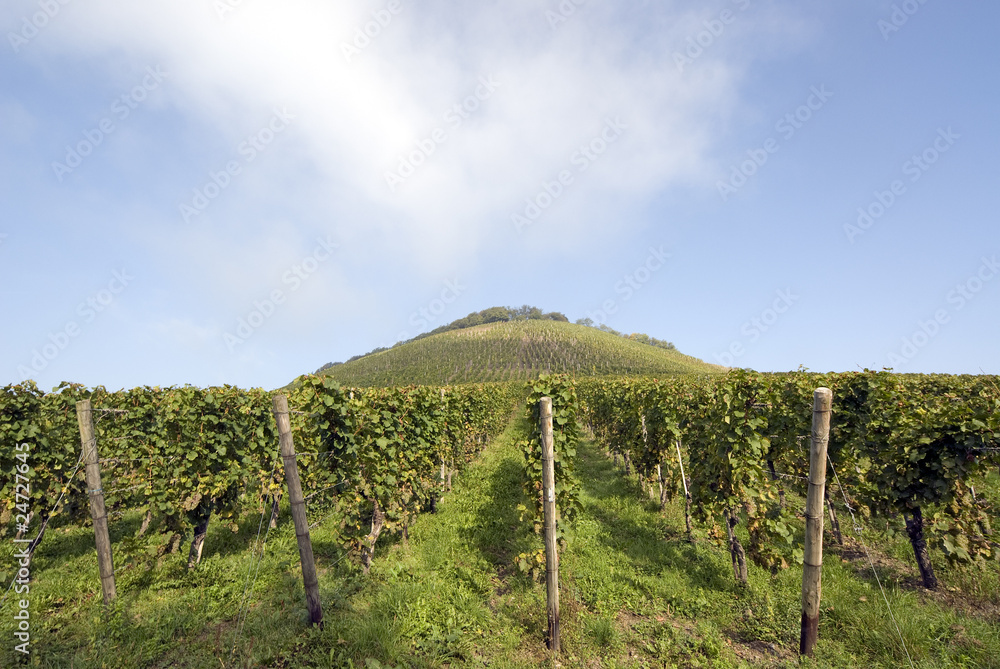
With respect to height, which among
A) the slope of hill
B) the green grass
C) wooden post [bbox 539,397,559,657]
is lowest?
the green grass

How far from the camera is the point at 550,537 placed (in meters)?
5.06

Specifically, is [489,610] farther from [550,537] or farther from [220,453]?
[220,453]

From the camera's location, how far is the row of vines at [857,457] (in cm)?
542

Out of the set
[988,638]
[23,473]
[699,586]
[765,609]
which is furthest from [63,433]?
[988,638]

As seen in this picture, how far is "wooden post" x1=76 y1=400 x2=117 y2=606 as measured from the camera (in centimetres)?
526

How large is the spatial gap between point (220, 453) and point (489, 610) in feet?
18.3

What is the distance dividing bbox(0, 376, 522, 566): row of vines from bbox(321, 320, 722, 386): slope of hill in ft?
223

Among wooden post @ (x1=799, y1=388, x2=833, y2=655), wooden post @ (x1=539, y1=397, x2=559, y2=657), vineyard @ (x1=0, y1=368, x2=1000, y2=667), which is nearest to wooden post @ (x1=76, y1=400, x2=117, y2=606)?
vineyard @ (x1=0, y1=368, x2=1000, y2=667)

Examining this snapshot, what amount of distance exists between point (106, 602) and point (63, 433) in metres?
4.46

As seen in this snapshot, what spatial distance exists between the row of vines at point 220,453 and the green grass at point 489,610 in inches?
31.4

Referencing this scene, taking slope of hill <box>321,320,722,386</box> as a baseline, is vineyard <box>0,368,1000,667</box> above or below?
below

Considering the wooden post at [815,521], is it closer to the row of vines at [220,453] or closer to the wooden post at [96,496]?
the row of vines at [220,453]

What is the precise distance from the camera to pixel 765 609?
18.2ft

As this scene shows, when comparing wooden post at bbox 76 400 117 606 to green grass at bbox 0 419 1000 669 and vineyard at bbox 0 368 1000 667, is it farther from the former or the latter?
green grass at bbox 0 419 1000 669
